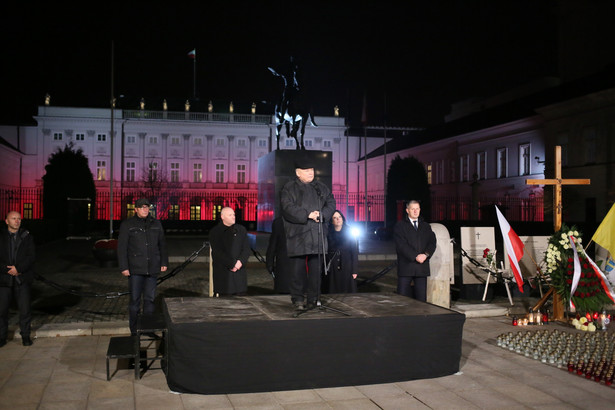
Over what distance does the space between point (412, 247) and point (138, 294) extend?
3726 mm

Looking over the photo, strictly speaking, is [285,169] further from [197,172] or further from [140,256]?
[197,172]

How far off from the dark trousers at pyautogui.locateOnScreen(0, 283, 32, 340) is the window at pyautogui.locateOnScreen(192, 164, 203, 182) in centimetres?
7046

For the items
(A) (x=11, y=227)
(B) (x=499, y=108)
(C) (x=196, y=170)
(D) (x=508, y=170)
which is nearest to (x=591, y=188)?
(D) (x=508, y=170)

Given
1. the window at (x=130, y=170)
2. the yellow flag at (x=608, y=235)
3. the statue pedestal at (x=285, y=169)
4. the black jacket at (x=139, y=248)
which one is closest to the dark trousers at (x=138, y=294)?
the black jacket at (x=139, y=248)

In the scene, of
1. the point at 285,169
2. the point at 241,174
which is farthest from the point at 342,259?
the point at 241,174

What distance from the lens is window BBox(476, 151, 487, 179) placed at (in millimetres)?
46503

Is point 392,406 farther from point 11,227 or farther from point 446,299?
point 11,227

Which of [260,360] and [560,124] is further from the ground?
[560,124]

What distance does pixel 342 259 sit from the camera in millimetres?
9180

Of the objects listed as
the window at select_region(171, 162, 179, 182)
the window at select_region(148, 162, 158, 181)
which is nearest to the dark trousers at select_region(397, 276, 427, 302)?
the window at select_region(148, 162, 158, 181)

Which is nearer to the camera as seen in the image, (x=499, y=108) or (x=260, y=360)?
(x=260, y=360)

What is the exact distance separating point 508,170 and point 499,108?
6.77 meters

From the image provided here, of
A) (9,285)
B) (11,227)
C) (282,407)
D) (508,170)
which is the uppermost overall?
(508,170)

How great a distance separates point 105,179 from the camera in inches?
2972
